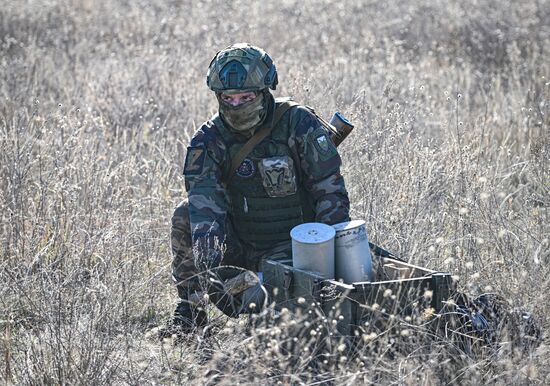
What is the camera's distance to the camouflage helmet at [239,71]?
16.0 feet

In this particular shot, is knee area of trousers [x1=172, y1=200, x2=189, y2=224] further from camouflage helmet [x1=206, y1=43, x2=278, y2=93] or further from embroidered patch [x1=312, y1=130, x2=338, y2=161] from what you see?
embroidered patch [x1=312, y1=130, x2=338, y2=161]

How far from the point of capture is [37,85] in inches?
347

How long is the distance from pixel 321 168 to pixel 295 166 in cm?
19

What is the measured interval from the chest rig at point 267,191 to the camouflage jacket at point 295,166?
0.03 metres

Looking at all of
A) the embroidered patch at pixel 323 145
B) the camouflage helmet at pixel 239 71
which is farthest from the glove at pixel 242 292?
the camouflage helmet at pixel 239 71

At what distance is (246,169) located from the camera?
16.8ft

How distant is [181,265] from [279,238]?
56 cm

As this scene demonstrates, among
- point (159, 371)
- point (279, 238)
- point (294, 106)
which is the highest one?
A: point (294, 106)

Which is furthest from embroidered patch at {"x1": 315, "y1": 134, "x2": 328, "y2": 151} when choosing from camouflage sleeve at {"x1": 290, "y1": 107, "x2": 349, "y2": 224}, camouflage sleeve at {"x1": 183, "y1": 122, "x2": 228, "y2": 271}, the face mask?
camouflage sleeve at {"x1": 183, "y1": 122, "x2": 228, "y2": 271}

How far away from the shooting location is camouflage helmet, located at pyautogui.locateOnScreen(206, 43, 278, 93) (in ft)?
16.0

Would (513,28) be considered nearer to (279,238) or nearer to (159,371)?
(279,238)

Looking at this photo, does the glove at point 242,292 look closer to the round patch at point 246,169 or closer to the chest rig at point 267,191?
the chest rig at point 267,191

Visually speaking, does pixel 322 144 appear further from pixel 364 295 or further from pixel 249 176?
pixel 364 295

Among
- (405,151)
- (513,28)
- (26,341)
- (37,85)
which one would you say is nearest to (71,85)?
(37,85)
